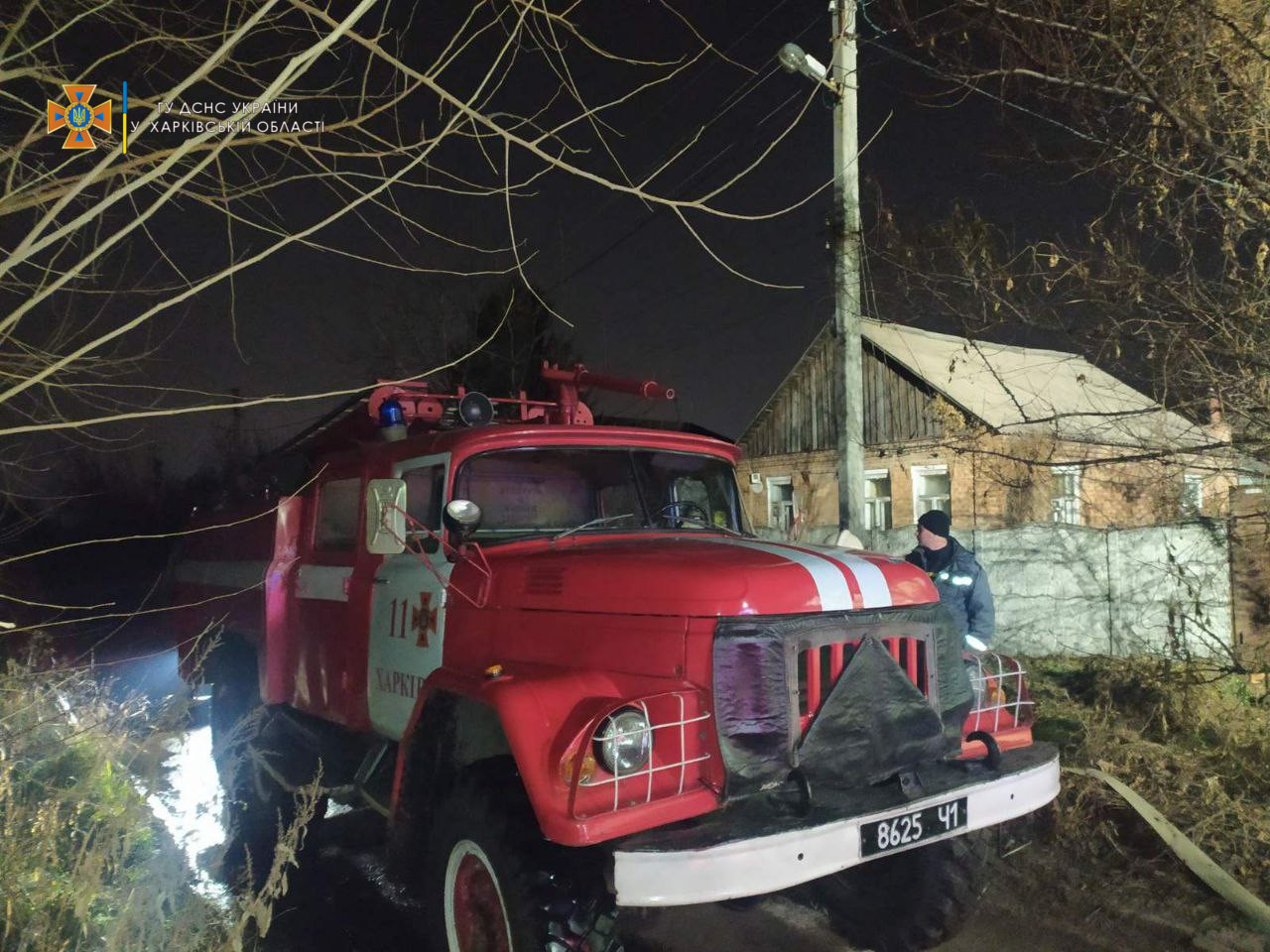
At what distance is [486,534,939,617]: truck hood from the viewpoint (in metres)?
3.05

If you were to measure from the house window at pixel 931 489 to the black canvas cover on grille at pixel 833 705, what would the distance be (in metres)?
17.0

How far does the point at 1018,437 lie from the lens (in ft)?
21.2

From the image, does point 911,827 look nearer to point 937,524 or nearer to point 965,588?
point 965,588

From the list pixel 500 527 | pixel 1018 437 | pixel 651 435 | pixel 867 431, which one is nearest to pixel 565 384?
pixel 651 435

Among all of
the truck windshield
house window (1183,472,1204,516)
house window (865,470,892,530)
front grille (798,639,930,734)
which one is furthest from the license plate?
house window (865,470,892,530)

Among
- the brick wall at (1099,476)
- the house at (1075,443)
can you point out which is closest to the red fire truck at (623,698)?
the brick wall at (1099,476)

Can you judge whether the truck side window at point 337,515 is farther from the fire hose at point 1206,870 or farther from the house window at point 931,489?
the house window at point 931,489

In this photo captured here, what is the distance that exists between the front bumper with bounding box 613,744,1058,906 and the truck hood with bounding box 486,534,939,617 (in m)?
0.66

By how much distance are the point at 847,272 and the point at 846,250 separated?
23 cm

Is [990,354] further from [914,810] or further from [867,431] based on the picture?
[867,431]

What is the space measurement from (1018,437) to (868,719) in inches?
158

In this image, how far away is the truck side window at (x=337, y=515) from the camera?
488 cm

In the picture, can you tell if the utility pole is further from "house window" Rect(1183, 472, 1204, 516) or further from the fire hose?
the fire hose

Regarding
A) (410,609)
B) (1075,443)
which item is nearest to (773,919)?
(410,609)
